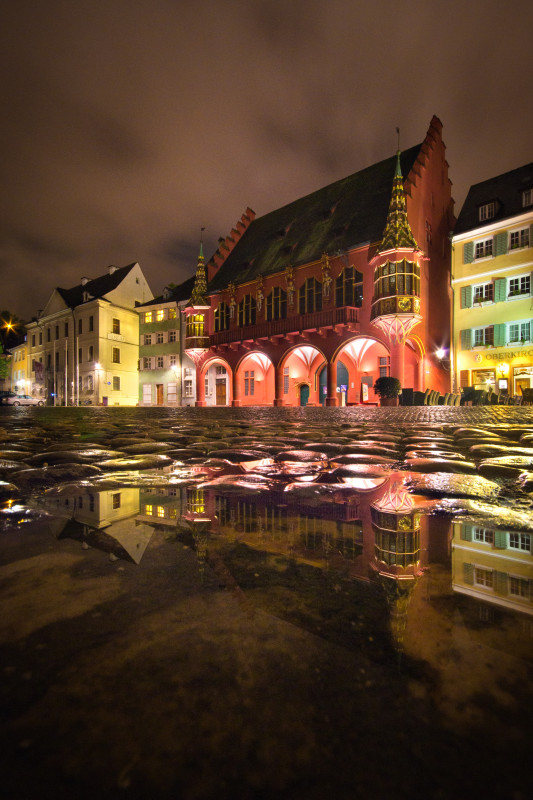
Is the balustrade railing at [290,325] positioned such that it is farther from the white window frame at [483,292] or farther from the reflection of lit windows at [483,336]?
the white window frame at [483,292]

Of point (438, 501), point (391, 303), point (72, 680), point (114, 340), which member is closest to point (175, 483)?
point (438, 501)

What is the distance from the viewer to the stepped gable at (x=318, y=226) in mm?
21188

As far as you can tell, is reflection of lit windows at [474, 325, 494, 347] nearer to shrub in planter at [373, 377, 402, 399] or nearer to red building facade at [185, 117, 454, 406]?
red building facade at [185, 117, 454, 406]

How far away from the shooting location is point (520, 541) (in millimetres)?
1312

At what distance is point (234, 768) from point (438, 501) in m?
1.60

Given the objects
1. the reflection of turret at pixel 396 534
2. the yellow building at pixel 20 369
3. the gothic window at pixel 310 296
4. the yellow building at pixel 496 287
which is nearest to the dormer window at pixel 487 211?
the yellow building at pixel 496 287

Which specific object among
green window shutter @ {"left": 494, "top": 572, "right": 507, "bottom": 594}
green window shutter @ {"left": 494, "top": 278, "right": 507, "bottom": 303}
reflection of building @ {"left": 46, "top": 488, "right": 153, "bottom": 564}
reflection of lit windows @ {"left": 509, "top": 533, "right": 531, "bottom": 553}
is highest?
green window shutter @ {"left": 494, "top": 278, "right": 507, "bottom": 303}

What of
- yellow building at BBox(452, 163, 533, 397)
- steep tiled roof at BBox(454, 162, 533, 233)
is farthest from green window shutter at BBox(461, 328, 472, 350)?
steep tiled roof at BBox(454, 162, 533, 233)

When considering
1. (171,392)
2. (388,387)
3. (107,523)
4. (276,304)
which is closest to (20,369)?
(171,392)

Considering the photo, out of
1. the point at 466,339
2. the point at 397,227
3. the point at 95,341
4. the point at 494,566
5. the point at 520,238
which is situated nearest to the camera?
the point at 494,566

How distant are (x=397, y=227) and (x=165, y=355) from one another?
21.7 metres

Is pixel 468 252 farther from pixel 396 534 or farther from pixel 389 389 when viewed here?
pixel 396 534

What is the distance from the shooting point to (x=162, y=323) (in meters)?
33.7

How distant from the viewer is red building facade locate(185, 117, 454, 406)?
18594 millimetres
